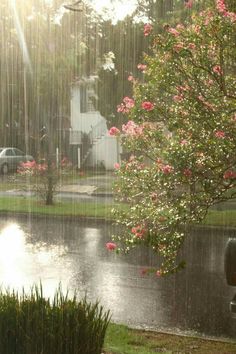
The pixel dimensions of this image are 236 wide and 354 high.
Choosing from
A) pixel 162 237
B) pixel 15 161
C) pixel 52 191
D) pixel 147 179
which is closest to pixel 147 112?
pixel 147 179

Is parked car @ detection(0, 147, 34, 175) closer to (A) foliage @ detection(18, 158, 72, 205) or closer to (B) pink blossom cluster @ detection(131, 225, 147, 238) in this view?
(A) foliage @ detection(18, 158, 72, 205)

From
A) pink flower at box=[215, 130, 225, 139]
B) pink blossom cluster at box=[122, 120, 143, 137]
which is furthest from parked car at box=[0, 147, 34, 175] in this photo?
pink flower at box=[215, 130, 225, 139]

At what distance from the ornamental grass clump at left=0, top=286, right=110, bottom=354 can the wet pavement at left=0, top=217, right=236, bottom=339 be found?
303 cm

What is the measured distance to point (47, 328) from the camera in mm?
4242

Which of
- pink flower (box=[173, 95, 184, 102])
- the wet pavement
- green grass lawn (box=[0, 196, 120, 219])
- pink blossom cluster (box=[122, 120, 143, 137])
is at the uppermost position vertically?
pink flower (box=[173, 95, 184, 102])

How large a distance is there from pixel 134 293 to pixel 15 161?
1009 inches

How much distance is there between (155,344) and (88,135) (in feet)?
97.8

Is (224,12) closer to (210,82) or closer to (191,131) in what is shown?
(210,82)

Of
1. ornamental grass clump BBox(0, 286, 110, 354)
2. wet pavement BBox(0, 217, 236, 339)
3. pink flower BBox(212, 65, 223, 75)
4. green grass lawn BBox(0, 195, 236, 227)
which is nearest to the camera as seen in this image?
ornamental grass clump BBox(0, 286, 110, 354)

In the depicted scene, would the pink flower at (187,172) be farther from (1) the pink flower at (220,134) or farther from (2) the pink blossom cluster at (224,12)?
(2) the pink blossom cluster at (224,12)

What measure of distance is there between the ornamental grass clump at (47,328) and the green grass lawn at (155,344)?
1.56 m

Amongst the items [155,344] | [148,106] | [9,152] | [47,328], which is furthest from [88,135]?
[47,328]

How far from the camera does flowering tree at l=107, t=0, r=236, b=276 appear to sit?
6.32 meters

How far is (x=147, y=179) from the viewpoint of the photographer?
7.26m
